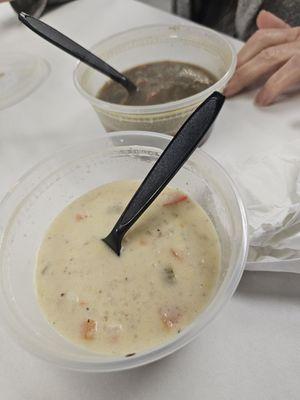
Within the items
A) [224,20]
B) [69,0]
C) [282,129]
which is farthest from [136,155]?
[69,0]

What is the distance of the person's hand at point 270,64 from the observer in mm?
1162

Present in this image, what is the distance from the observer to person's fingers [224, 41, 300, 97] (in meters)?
1.20

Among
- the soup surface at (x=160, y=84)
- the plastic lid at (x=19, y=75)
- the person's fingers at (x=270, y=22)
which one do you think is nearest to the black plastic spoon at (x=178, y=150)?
the soup surface at (x=160, y=84)

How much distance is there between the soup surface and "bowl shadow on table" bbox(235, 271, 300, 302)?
51 centimetres

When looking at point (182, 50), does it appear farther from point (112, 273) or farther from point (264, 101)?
point (112, 273)

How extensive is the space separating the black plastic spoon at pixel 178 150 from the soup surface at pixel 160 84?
36 centimetres

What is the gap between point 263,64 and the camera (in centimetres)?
121

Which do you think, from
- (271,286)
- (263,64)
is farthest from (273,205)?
(263,64)

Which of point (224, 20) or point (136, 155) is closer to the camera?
point (136, 155)

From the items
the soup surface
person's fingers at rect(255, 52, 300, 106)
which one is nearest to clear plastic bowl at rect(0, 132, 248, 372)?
the soup surface

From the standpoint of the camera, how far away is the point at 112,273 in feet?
2.66

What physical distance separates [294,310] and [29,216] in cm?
54

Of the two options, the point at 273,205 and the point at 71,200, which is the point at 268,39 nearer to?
the point at 273,205

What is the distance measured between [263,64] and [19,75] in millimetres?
831
